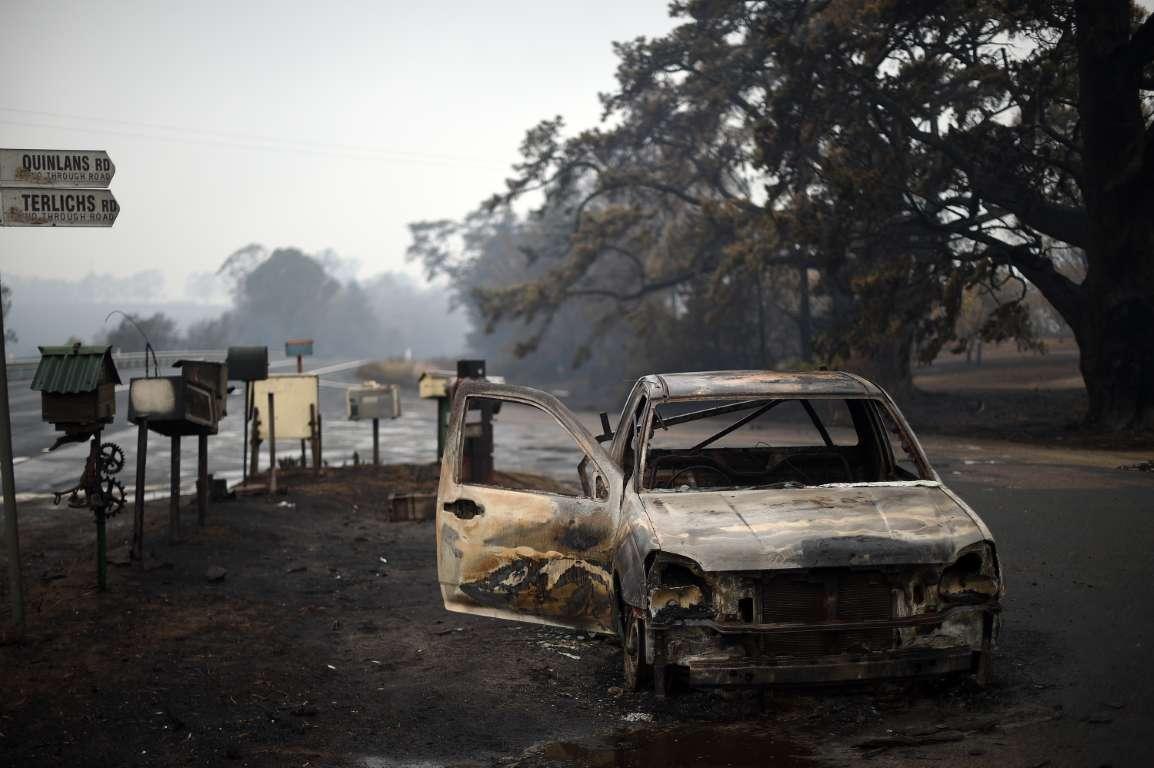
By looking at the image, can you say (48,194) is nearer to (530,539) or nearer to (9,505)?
(9,505)

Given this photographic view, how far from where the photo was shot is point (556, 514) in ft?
22.5

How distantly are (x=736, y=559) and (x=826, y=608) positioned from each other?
50cm

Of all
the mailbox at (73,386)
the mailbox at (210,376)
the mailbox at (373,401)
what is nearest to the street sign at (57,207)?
the mailbox at (73,386)

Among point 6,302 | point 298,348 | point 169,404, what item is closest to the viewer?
point 169,404

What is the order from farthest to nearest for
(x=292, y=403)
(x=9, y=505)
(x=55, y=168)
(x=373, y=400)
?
(x=373, y=400)
(x=292, y=403)
(x=55, y=168)
(x=9, y=505)

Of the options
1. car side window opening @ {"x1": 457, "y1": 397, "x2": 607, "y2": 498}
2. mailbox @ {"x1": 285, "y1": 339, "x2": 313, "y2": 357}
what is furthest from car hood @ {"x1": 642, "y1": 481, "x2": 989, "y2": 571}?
mailbox @ {"x1": 285, "y1": 339, "x2": 313, "y2": 357}

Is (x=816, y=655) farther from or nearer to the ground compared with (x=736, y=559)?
nearer to the ground

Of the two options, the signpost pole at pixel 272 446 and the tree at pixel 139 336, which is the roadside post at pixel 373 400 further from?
the tree at pixel 139 336

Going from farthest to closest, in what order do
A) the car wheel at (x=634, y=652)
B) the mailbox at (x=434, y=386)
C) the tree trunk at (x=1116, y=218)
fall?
the tree trunk at (x=1116, y=218), the mailbox at (x=434, y=386), the car wheel at (x=634, y=652)

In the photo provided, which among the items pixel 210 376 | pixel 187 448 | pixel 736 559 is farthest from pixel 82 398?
pixel 187 448

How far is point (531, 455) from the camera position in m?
22.9

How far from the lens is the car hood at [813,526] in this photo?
18.3 feet

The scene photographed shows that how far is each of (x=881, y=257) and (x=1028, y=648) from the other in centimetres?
2171

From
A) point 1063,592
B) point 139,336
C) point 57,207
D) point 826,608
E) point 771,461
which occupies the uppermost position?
point 57,207
